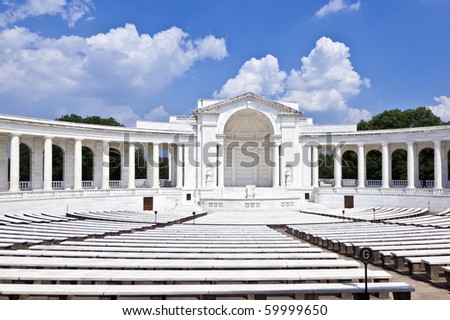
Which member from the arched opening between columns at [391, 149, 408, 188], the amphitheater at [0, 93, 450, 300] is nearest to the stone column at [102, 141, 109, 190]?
the amphitheater at [0, 93, 450, 300]

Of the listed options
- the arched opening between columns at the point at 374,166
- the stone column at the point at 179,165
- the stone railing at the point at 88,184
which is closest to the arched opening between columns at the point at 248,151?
the stone column at the point at 179,165

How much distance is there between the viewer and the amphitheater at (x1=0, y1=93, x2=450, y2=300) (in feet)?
39.7

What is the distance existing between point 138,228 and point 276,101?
4098 centimetres

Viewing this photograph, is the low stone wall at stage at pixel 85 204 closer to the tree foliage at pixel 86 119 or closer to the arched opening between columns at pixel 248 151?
the arched opening between columns at pixel 248 151

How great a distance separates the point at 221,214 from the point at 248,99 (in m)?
23.9

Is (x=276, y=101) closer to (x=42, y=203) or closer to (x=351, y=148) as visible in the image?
(x=351, y=148)

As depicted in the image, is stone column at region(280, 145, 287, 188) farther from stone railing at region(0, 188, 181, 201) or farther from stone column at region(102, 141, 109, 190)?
stone column at region(102, 141, 109, 190)

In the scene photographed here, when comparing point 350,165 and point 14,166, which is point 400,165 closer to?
point 350,165

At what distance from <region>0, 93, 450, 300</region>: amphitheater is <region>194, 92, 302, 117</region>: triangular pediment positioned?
0.62 feet

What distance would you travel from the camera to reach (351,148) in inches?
2650

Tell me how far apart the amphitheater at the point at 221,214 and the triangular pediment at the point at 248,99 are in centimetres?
19

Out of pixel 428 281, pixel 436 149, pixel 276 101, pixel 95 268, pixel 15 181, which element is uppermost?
pixel 276 101

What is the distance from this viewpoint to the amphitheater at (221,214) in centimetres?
1209

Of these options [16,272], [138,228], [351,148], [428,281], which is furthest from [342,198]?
[16,272]
